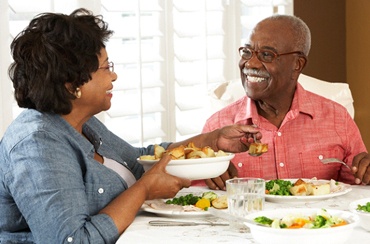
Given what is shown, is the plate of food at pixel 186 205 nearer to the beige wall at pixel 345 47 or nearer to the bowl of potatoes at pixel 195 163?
Answer: the bowl of potatoes at pixel 195 163

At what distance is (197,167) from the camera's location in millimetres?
2428

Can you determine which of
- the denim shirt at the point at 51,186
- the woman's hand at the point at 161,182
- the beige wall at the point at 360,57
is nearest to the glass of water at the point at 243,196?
the woman's hand at the point at 161,182

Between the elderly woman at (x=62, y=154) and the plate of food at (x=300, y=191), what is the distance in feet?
1.00

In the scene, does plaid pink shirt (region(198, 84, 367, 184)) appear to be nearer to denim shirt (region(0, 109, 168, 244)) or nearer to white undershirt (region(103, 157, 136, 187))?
white undershirt (region(103, 157, 136, 187))

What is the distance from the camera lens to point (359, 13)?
491 centimetres

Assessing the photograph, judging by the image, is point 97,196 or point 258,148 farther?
point 258,148

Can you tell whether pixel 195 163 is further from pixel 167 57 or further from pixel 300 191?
pixel 167 57

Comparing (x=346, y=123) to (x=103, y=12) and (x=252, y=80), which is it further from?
(x=103, y=12)

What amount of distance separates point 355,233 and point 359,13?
10.1 ft

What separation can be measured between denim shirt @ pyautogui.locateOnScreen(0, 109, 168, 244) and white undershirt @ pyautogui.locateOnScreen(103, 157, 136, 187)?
14cm

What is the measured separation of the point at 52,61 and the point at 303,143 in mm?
1108

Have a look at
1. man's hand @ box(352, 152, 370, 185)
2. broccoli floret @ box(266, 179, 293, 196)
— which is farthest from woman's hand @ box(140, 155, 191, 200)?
man's hand @ box(352, 152, 370, 185)

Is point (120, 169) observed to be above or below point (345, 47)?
below

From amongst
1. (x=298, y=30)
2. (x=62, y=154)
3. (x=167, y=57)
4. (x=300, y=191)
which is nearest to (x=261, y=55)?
(x=298, y=30)
